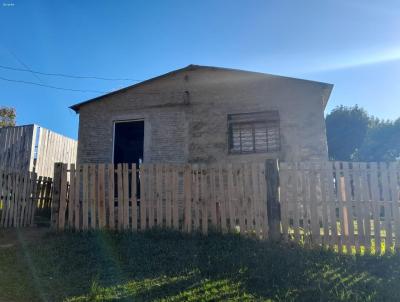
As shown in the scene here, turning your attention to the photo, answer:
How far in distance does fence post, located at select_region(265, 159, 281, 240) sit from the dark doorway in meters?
5.99

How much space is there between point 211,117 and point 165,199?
411 centimetres

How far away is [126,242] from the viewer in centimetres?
639

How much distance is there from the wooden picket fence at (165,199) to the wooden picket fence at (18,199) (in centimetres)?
174

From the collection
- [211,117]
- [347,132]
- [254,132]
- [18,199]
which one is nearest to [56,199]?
[18,199]

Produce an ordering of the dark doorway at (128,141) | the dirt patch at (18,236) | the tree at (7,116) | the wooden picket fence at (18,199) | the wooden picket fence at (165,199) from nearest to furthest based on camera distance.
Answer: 1. the wooden picket fence at (165,199)
2. the dirt patch at (18,236)
3. the wooden picket fence at (18,199)
4. the dark doorway at (128,141)
5. the tree at (7,116)

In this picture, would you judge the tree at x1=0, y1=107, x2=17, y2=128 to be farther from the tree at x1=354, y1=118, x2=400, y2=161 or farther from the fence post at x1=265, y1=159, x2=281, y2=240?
the tree at x1=354, y1=118, x2=400, y2=161

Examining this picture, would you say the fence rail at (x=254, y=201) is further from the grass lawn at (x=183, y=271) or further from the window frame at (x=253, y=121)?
the window frame at (x=253, y=121)

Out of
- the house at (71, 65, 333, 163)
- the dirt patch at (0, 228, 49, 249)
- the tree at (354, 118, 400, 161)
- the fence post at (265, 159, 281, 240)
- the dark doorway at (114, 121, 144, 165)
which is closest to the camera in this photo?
the fence post at (265, 159, 281, 240)

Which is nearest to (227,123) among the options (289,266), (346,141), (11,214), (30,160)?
(289,266)

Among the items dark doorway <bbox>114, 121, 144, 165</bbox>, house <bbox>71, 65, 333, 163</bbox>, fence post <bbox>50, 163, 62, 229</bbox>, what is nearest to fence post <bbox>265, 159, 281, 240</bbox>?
house <bbox>71, 65, 333, 163</bbox>

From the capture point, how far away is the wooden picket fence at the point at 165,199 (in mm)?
6633

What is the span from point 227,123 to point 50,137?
7.16 meters

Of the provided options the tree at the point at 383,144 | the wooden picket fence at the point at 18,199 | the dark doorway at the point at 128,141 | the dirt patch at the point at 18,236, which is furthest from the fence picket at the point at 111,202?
the tree at the point at 383,144

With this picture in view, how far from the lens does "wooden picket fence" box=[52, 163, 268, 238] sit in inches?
261
